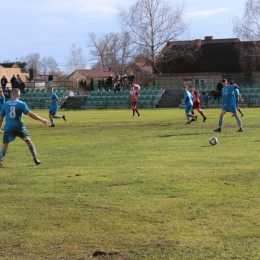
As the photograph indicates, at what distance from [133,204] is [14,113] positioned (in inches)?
200

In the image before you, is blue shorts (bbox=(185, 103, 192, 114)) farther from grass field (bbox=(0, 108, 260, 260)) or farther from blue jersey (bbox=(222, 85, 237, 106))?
grass field (bbox=(0, 108, 260, 260))

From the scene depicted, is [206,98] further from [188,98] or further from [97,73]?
[97,73]

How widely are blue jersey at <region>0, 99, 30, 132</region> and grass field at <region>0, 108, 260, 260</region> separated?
94cm

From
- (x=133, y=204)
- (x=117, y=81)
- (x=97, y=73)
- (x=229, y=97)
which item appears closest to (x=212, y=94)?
(x=117, y=81)

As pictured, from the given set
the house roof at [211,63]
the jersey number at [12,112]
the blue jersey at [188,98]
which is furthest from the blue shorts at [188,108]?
the house roof at [211,63]

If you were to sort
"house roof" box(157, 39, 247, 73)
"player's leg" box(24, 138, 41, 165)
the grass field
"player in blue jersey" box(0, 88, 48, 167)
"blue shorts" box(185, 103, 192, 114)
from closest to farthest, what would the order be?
the grass field < "player in blue jersey" box(0, 88, 48, 167) < "player's leg" box(24, 138, 41, 165) < "blue shorts" box(185, 103, 192, 114) < "house roof" box(157, 39, 247, 73)

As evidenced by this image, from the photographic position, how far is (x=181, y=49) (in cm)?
6712

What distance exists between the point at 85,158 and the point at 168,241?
7.85 meters

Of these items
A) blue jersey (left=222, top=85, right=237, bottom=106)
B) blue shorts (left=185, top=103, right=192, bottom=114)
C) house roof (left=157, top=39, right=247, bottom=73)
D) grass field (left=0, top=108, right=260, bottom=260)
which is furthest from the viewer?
house roof (left=157, top=39, right=247, bottom=73)

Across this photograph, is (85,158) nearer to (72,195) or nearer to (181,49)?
(72,195)

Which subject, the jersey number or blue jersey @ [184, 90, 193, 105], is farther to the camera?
blue jersey @ [184, 90, 193, 105]

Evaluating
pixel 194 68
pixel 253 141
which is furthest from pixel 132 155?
pixel 194 68

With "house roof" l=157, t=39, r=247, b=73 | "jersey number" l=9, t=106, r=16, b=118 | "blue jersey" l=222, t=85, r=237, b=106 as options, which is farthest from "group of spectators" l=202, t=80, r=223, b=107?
"jersey number" l=9, t=106, r=16, b=118

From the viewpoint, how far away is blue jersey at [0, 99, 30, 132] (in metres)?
12.6
